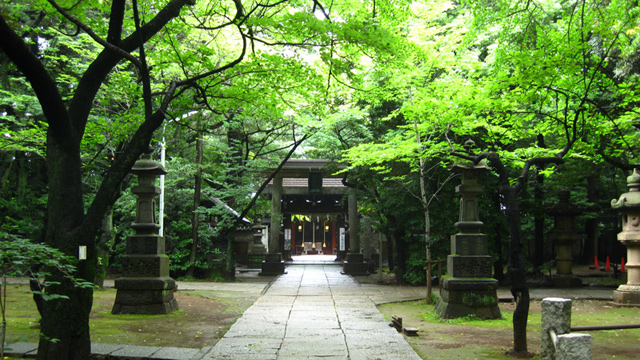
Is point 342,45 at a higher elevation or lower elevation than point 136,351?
higher

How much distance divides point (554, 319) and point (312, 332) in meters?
4.03

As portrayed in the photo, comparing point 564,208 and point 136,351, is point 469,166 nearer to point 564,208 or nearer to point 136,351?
point 136,351

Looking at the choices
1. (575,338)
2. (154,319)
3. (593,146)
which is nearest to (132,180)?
(154,319)

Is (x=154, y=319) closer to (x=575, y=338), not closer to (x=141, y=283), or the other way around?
(x=141, y=283)

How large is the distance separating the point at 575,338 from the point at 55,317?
5.12 m

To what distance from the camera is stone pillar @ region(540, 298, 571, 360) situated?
513 cm

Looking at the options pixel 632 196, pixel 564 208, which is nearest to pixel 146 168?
pixel 632 196

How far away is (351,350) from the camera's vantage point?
6.75 metres

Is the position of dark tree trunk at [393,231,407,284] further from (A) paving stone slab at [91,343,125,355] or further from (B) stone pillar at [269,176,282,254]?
(A) paving stone slab at [91,343,125,355]

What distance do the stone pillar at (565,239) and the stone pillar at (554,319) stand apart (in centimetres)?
1240

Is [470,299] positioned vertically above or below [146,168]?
below

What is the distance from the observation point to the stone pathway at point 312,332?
257 inches

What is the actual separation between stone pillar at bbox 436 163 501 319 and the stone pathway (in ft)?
5.03

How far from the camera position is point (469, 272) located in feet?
33.5
